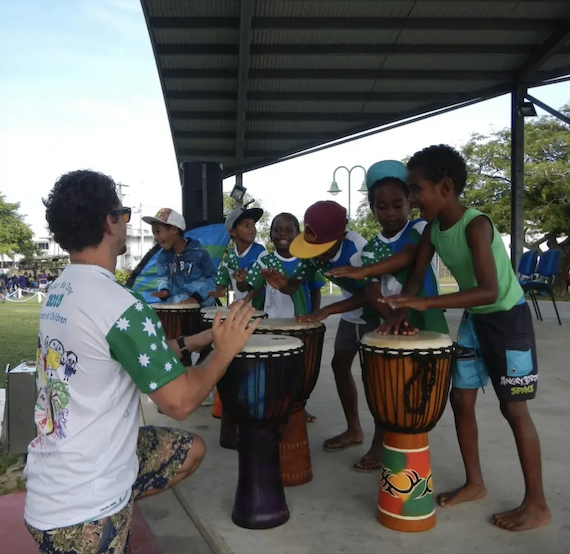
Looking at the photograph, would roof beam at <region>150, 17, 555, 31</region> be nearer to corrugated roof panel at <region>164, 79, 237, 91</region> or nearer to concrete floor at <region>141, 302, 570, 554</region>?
corrugated roof panel at <region>164, 79, 237, 91</region>

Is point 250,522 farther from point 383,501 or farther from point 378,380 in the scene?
point 378,380

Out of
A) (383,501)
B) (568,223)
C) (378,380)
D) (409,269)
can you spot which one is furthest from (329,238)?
(568,223)

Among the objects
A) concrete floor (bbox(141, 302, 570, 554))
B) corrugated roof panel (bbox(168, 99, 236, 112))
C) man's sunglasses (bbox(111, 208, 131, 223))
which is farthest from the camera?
corrugated roof panel (bbox(168, 99, 236, 112))

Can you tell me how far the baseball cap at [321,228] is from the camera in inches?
128

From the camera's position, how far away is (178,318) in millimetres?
4309

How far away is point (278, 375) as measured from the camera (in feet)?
8.82

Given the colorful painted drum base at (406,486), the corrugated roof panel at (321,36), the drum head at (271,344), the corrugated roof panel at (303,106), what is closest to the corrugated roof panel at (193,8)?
the corrugated roof panel at (321,36)

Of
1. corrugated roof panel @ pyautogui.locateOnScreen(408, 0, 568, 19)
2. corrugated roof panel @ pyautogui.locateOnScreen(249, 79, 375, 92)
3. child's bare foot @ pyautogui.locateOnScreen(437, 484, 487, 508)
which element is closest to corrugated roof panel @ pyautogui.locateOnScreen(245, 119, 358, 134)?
corrugated roof panel @ pyautogui.locateOnScreen(249, 79, 375, 92)

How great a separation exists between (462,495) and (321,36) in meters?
5.99

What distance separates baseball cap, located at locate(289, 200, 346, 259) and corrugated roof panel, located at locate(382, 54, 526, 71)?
5.20m

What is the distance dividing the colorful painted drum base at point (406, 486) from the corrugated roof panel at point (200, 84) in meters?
Result: 6.88

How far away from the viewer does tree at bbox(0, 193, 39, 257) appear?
45.8 m

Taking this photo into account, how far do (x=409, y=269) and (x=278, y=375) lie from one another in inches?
39.1

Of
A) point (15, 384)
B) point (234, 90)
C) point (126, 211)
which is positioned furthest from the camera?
point (234, 90)
